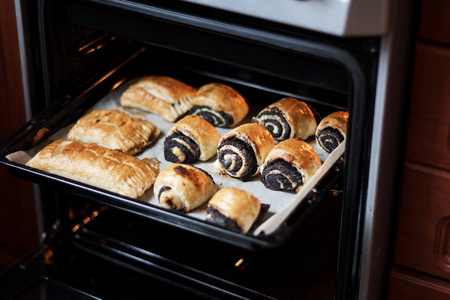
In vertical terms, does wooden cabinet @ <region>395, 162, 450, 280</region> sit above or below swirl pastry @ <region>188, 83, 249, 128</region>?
below

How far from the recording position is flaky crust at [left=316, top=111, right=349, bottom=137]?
1.34m

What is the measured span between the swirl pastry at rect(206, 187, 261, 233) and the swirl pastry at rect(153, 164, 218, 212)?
2.8 inches

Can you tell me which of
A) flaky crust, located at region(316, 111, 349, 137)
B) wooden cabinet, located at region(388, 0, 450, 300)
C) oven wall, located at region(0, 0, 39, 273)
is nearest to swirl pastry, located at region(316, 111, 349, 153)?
flaky crust, located at region(316, 111, 349, 137)

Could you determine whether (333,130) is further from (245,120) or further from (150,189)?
Answer: (150,189)

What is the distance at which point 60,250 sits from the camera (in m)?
1.62

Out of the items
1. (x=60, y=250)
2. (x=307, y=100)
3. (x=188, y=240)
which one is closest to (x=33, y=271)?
(x=60, y=250)

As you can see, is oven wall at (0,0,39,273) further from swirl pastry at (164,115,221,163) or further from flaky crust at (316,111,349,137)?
flaky crust at (316,111,349,137)

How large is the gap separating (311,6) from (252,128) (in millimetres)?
420

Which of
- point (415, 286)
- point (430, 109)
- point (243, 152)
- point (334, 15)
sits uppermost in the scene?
point (334, 15)

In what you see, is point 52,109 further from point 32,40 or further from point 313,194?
point 313,194

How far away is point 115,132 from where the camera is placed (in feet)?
4.79

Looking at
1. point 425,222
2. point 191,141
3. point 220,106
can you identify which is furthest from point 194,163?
point 425,222

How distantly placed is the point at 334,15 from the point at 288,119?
0.48m

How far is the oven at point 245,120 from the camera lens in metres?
1.04
